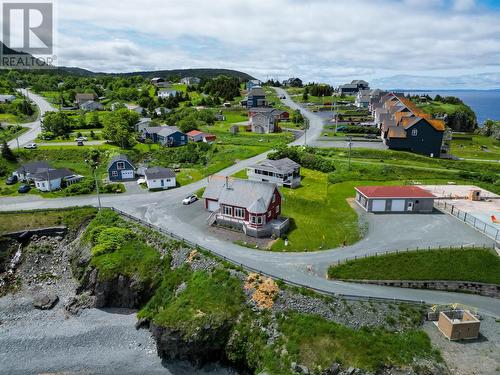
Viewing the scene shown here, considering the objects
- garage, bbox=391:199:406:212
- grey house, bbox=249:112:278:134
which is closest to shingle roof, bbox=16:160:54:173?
grey house, bbox=249:112:278:134

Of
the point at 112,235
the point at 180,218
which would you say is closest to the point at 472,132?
the point at 180,218

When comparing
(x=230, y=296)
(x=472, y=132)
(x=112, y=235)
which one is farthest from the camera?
(x=472, y=132)

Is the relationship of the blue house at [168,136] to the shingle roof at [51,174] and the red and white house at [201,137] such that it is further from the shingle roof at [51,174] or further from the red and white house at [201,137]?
the shingle roof at [51,174]

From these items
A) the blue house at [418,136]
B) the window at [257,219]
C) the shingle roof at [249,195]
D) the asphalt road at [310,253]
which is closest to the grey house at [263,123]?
the blue house at [418,136]

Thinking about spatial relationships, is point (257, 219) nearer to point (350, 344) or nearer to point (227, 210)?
point (227, 210)

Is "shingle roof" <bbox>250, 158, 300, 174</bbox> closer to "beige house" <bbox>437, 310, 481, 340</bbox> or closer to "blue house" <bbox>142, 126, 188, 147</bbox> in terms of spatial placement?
"beige house" <bbox>437, 310, 481, 340</bbox>

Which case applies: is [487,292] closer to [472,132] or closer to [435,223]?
[435,223]
